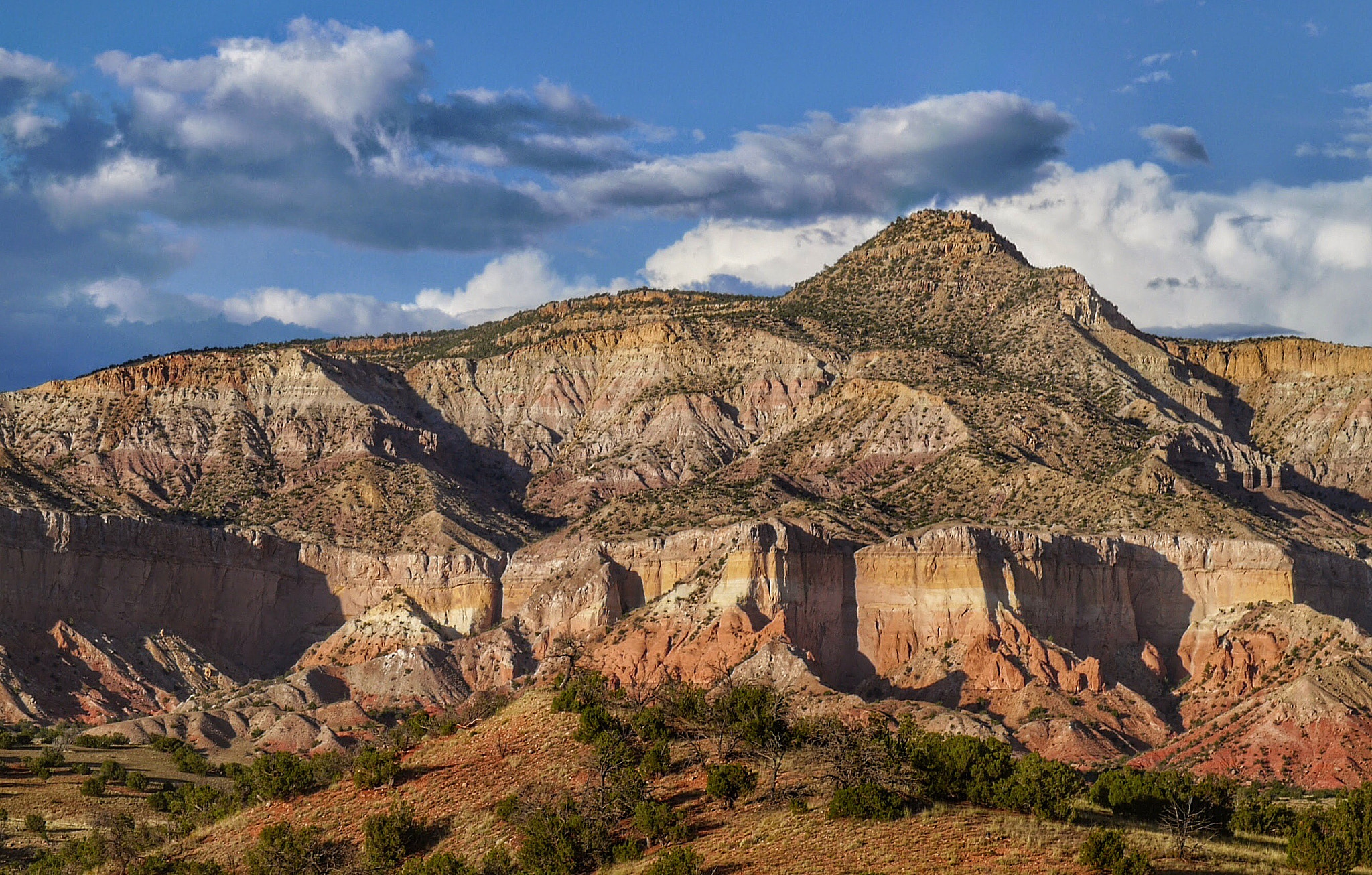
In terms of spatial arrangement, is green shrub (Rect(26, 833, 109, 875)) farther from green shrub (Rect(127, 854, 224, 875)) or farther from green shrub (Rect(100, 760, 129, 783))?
green shrub (Rect(100, 760, 129, 783))

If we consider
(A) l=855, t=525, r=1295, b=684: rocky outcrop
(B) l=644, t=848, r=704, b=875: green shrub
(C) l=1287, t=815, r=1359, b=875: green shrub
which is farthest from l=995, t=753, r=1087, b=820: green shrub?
(A) l=855, t=525, r=1295, b=684: rocky outcrop

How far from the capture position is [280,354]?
7190 inches

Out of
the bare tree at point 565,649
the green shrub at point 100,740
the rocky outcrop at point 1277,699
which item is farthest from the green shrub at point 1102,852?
the green shrub at point 100,740

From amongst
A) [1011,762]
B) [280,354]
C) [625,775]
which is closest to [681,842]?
[625,775]

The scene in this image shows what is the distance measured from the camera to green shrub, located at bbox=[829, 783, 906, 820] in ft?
172

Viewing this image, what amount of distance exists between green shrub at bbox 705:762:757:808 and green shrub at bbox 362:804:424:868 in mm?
8451

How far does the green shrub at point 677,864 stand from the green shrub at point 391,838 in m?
8.71

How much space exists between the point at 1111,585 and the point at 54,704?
2517 inches

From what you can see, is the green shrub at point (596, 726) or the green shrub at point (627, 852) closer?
the green shrub at point (627, 852)

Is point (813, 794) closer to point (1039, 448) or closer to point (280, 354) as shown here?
point (1039, 448)

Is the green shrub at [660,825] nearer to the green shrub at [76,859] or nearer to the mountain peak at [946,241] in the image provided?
the green shrub at [76,859]

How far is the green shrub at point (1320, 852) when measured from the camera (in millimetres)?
49188

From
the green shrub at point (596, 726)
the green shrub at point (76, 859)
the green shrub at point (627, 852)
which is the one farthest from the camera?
the green shrub at point (76, 859)

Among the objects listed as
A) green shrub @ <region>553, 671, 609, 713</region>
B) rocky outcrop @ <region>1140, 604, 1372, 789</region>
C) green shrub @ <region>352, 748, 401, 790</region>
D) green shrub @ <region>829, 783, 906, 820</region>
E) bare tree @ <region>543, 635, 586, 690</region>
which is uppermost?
green shrub @ <region>553, 671, 609, 713</region>
